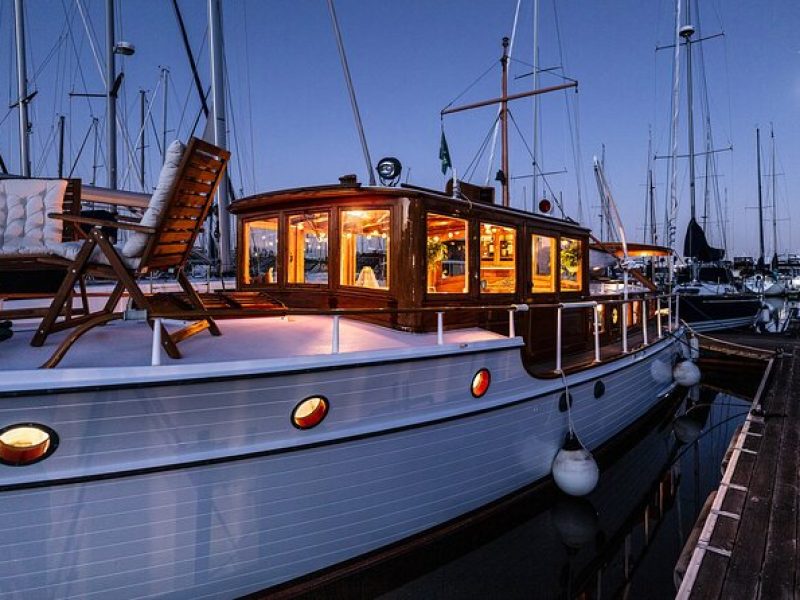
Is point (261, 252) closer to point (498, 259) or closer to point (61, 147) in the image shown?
point (498, 259)

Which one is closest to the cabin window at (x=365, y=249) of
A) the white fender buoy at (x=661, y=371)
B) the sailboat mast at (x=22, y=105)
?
the white fender buoy at (x=661, y=371)

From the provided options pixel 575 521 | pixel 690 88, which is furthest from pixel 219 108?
pixel 690 88

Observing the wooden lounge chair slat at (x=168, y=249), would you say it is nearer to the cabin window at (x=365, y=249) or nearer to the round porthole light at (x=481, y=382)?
the cabin window at (x=365, y=249)

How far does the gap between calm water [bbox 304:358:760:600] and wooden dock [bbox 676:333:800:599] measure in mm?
1040

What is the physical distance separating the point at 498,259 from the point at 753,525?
12.1 feet

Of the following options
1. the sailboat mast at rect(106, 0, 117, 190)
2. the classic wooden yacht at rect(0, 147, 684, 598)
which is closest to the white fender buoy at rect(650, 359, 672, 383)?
the classic wooden yacht at rect(0, 147, 684, 598)

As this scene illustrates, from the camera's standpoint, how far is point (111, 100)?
13.1 meters

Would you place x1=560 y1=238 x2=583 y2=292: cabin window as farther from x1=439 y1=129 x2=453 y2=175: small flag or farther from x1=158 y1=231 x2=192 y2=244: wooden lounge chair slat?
x1=158 y1=231 x2=192 y2=244: wooden lounge chair slat

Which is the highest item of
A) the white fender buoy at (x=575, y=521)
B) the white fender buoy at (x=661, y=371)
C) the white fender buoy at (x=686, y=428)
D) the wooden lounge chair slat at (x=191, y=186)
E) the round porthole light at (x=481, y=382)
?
the wooden lounge chair slat at (x=191, y=186)

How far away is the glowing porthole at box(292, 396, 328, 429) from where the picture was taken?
3.71 metres

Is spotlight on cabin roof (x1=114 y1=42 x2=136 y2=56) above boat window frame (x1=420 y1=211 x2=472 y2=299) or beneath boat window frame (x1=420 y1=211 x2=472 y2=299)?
above

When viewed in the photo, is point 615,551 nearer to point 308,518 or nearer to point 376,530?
point 376,530

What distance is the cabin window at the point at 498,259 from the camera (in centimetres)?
628

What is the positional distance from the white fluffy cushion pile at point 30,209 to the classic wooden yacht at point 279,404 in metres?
0.66
